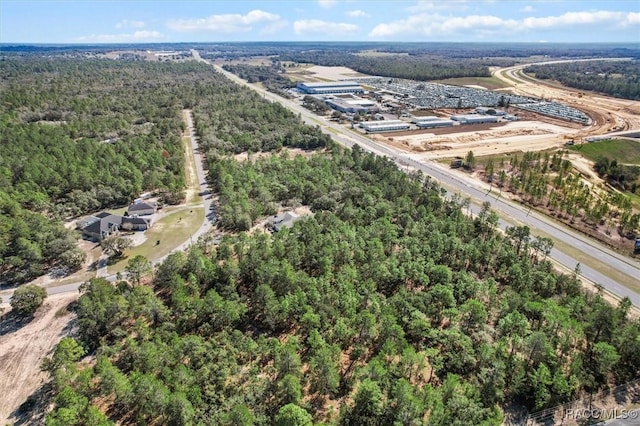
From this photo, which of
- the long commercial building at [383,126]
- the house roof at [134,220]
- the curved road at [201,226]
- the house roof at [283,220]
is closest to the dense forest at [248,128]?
the curved road at [201,226]

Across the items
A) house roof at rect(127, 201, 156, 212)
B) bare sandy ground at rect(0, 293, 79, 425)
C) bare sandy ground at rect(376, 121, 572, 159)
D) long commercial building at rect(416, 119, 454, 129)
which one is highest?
long commercial building at rect(416, 119, 454, 129)

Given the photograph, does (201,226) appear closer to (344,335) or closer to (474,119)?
(344,335)

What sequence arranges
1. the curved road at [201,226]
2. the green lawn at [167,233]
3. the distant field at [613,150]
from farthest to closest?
the distant field at [613,150] < the green lawn at [167,233] < the curved road at [201,226]

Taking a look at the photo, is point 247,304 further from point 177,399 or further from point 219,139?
point 219,139

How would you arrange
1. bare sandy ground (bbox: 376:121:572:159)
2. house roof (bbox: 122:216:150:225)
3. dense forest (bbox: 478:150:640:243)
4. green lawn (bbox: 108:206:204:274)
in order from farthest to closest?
bare sandy ground (bbox: 376:121:572:159) < dense forest (bbox: 478:150:640:243) < house roof (bbox: 122:216:150:225) < green lawn (bbox: 108:206:204:274)

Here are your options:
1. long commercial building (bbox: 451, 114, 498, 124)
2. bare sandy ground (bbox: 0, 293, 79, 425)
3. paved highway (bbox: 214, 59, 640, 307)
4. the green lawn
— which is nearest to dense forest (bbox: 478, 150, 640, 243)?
paved highway (bbox: 214, 59, 640, 307)

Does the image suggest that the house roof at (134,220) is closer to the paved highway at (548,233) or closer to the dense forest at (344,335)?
the paved highway at (548,233)

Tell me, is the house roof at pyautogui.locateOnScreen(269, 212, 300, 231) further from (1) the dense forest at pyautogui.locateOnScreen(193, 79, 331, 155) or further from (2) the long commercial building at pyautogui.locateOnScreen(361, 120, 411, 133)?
(2) the long commercial building at pyautogui.locateOnScreen(361, 120, 411, 133)
